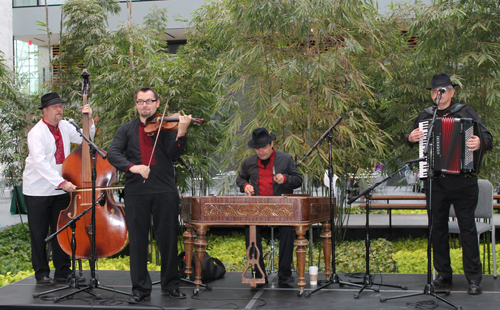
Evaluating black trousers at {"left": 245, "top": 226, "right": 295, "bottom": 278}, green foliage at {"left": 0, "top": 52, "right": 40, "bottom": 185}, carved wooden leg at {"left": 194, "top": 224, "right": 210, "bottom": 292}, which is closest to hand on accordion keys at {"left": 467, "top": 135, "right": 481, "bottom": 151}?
black trousers at {"left": 245, "top": 226, "right": 295, "bottom": 278}

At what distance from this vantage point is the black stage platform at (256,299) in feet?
10.9

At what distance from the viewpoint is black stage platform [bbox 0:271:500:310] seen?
10.9ft

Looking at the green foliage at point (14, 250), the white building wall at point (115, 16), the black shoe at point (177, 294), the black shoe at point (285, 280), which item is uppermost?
the white building wall at point (115, 16)

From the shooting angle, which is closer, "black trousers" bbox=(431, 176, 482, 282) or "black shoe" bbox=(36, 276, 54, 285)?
"black trousers" bbox=(431, 176, 482, 282)

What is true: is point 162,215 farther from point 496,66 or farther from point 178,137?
point 496,66

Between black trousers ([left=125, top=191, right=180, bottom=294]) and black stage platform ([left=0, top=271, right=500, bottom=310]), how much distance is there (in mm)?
215

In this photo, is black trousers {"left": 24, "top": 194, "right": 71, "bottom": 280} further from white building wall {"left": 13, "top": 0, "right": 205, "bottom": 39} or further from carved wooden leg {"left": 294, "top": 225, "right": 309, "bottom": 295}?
white building wall {"left": 13, "top": 0, "right": 205, "bottom": 39}

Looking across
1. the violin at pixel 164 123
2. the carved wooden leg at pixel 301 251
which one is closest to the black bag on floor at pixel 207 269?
the carved wooden leg at pixel 301 251

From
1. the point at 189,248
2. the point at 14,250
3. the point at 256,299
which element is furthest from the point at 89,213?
the point at 14,250

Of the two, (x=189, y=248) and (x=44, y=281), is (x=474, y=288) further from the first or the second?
(x=44, y=281)

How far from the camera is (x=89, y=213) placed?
371 cm

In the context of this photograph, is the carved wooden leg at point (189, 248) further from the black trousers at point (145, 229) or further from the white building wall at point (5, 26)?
the white building wall at point (5, 26)

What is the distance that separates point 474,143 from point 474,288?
43.1 inches

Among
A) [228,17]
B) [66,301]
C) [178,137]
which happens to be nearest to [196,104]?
[228,17]
